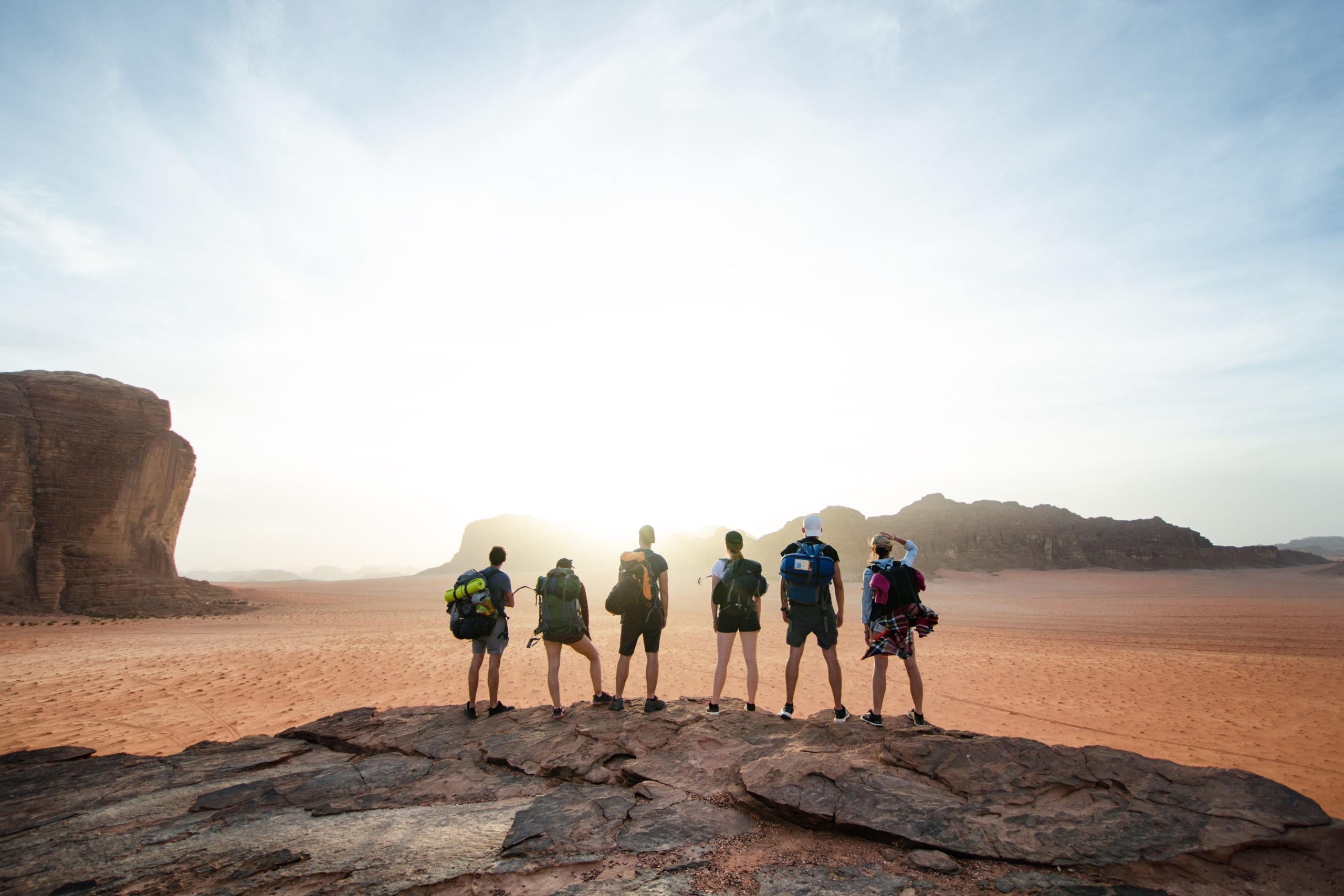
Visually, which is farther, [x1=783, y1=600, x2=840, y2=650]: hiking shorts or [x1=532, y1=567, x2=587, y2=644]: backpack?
[x1=532, y1=567, x2=587, y2=644]: backpack

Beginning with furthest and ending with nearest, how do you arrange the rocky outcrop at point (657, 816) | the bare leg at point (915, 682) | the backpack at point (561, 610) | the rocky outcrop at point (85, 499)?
the rocky outcrop at point (85, 499)
the backpack at point (561, 610)
the bare leg at point (915, 682)
the rocky outcrop at point (657, 816)

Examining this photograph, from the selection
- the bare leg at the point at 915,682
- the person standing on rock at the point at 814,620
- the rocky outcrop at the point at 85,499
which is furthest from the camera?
the rocky outcrop at the point at 85,499

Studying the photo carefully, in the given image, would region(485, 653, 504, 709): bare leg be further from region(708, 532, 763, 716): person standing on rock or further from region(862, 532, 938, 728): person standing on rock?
region(862, 532, 938, 728): person standing on rock

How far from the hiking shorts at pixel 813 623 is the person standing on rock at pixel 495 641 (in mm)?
3161

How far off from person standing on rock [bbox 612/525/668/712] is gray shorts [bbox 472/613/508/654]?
56.2 inches

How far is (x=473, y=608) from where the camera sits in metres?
6.72

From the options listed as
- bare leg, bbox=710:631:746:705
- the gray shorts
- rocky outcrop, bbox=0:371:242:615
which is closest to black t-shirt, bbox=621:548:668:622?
bare leg, bbox=710:631:746:705

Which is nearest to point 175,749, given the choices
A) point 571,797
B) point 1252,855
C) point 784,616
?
point 571,797

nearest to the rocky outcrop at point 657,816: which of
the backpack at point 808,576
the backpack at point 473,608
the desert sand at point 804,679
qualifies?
the backpack at point 808,576

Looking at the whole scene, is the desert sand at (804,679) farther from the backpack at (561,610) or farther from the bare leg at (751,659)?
the backpack at (561,610)

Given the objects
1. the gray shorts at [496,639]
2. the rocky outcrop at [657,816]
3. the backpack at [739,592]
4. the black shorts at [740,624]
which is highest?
the backpack at [739,592]

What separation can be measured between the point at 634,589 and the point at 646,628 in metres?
0.45

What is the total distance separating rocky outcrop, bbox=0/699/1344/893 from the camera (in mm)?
3398

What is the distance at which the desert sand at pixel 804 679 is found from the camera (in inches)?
328
